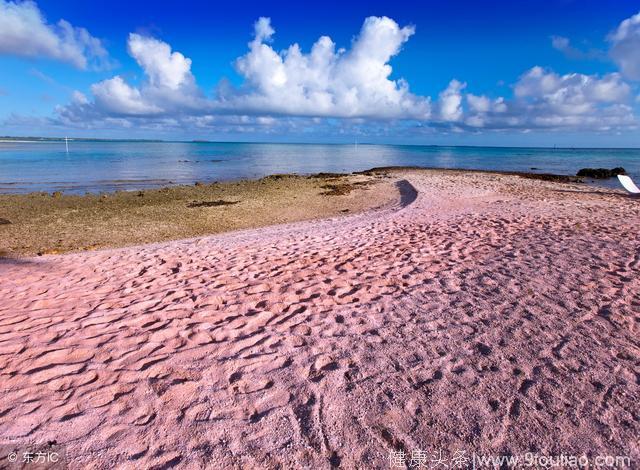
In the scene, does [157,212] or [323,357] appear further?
[157,212]

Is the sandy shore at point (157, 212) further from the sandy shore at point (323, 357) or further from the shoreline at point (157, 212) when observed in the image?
the sandy shore at point (323, 357)

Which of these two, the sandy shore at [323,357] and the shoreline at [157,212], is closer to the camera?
the sandy shore at [323,357]

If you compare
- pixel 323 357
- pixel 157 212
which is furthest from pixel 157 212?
pixel 323 357

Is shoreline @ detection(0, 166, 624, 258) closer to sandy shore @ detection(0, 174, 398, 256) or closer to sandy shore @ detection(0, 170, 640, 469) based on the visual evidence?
sandy shore @ detection(0, 174, 398, 256)

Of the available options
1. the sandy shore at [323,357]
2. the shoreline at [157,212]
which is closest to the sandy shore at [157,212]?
the shoreline at [157,212]

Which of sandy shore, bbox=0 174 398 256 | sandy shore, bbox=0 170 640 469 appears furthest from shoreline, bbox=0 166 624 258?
sandy shore, bbox=0 170 640 469

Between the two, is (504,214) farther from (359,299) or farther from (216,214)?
(216,214)

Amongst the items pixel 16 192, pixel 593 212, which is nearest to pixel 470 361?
pixel 593 212

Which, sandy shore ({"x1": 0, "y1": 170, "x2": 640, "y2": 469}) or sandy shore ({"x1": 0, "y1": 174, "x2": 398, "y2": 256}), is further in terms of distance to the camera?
sandy shore ({"x1": 0, "y1": 174, "x2": 398, "y2": 256})

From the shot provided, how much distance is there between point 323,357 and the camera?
13.3 ft

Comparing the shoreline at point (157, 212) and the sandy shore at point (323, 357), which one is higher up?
the sandy shore at point (323, 357)

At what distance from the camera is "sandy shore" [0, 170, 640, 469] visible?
2955 mm

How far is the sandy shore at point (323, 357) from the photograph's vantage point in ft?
9.70

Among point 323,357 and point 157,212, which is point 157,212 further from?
point 323,357
